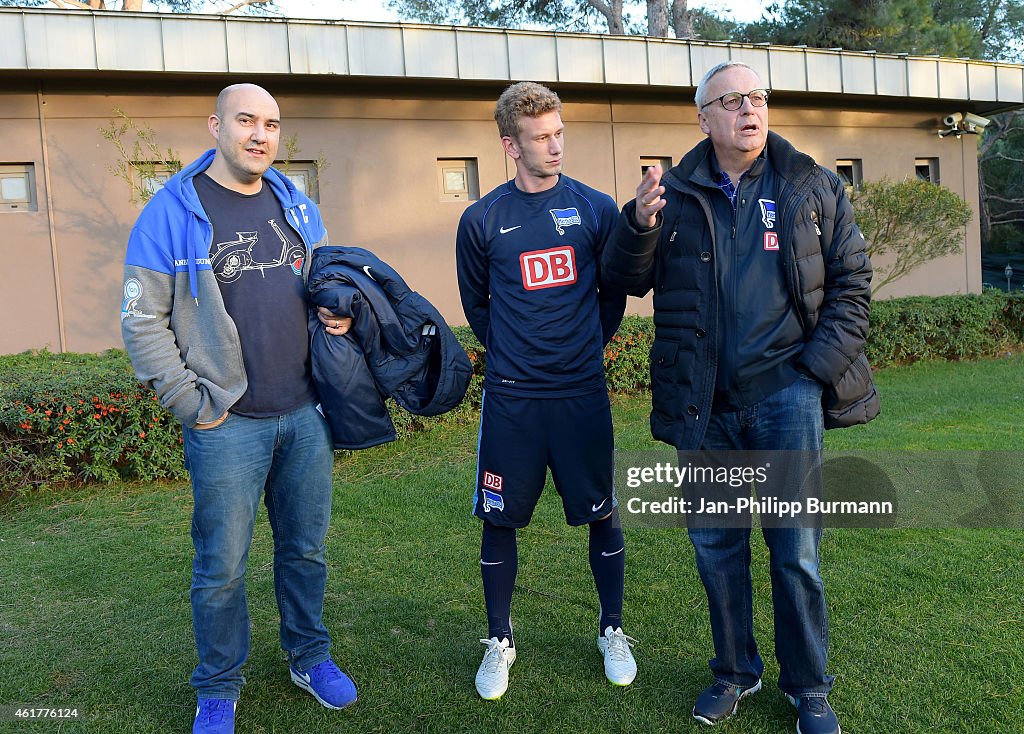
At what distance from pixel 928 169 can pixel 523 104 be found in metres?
12.5

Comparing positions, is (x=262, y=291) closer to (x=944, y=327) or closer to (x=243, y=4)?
(x=944, y=327)

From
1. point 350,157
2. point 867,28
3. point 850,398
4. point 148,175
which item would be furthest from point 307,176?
point 867,28

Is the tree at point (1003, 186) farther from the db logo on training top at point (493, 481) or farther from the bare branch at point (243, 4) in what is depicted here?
the db logo on training top at point (493, 481)

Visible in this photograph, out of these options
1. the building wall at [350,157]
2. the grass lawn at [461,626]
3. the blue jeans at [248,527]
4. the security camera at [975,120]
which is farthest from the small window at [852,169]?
the blue jeans at [248,527]

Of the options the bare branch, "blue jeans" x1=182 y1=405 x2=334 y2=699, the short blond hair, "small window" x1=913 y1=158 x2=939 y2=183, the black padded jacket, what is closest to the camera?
the black padded jacket

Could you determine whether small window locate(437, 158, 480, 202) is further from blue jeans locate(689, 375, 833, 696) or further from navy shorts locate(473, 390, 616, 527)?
blue jeans locate(689, 375, 833, 696)

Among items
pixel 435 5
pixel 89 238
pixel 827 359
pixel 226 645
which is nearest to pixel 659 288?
pixel 827 359

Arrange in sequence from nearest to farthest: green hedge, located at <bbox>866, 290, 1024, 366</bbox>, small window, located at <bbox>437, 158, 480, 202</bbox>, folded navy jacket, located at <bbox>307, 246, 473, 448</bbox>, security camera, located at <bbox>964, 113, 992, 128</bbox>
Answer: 1. folded navy jacket, located at <bbox>307, 246, 473, 448</bbox>
2. small window, located at <bbox>437, 158, 480, 202</bbox>
3. green hedge, located at <bbox>866, 290, 1024, 366</bbox>
4. security camera, located at <bbox>964, 113, 992, 128</bbox>

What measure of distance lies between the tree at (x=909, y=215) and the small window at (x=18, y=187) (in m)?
9.60

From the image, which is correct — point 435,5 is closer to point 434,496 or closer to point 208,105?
point 208,105

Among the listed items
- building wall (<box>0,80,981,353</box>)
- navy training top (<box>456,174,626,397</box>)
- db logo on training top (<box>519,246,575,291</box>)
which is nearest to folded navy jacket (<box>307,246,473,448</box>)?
navy training top (<box>456,174,626,397</box>)

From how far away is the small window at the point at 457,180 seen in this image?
1025 cm

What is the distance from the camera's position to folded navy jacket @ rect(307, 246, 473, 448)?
294 cm

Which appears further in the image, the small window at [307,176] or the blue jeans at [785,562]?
the small window at [307,176]
